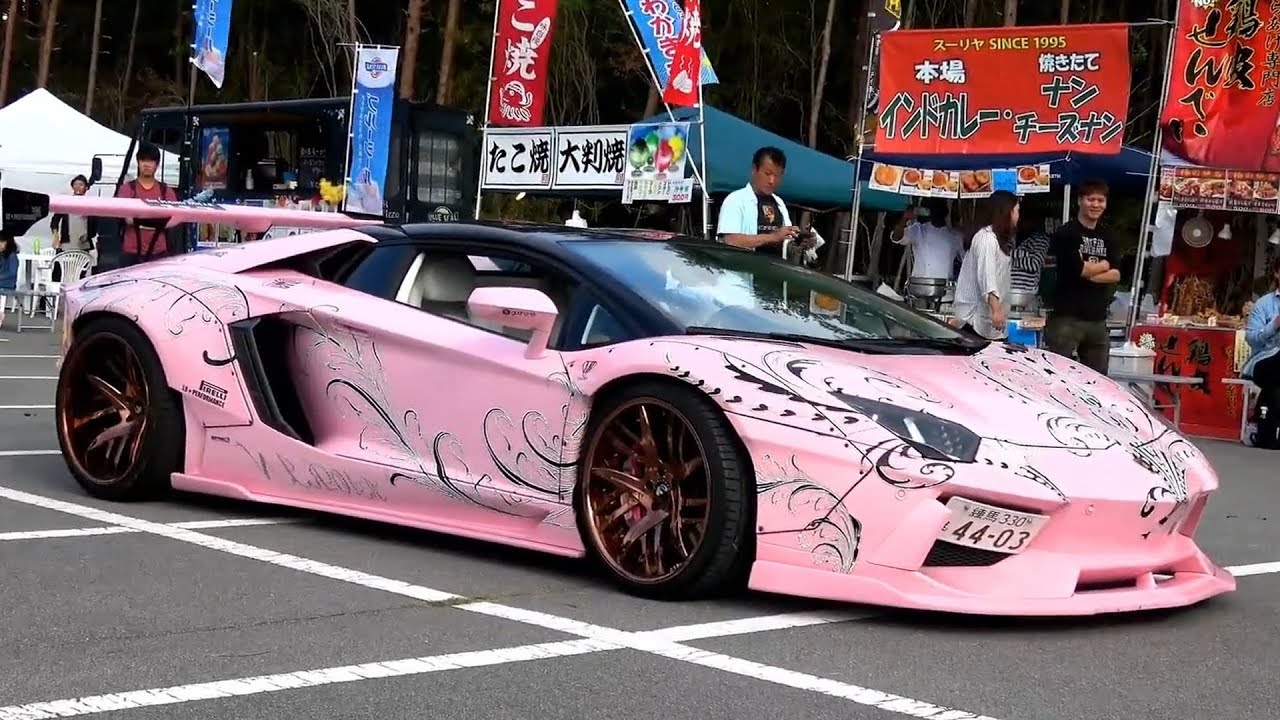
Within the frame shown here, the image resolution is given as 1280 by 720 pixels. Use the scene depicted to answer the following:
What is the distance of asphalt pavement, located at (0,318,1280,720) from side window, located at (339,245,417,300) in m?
0.89

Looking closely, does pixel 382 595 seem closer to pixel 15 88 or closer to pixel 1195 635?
pixel 1195 635

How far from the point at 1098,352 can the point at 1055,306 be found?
37 cm

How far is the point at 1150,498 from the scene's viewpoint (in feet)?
16.7

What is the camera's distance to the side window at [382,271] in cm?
636

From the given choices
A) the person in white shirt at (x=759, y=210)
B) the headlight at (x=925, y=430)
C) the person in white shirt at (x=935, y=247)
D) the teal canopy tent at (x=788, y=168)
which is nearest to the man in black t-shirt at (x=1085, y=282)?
the person in white shirt at (x=759, y=210)

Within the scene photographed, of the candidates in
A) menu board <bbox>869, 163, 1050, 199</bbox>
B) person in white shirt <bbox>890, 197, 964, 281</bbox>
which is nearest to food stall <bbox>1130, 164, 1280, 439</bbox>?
menu board <bbox>869, 163, 1050, 199</bbox>

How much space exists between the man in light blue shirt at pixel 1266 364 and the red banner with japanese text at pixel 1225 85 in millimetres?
1032

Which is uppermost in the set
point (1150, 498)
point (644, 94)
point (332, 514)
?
point (644, 94)

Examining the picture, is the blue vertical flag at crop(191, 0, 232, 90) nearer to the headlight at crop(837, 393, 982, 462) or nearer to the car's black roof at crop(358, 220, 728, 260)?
the car's black roof at crop(358, 220, 728, 260)

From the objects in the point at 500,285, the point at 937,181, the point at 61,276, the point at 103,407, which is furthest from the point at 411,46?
the point at 500,285

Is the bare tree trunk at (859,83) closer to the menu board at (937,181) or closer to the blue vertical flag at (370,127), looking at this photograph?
the menu board at (937,181)

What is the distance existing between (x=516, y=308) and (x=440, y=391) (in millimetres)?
597

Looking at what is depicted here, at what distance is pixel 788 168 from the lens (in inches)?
805

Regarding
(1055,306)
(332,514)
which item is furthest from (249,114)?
(332,514)
